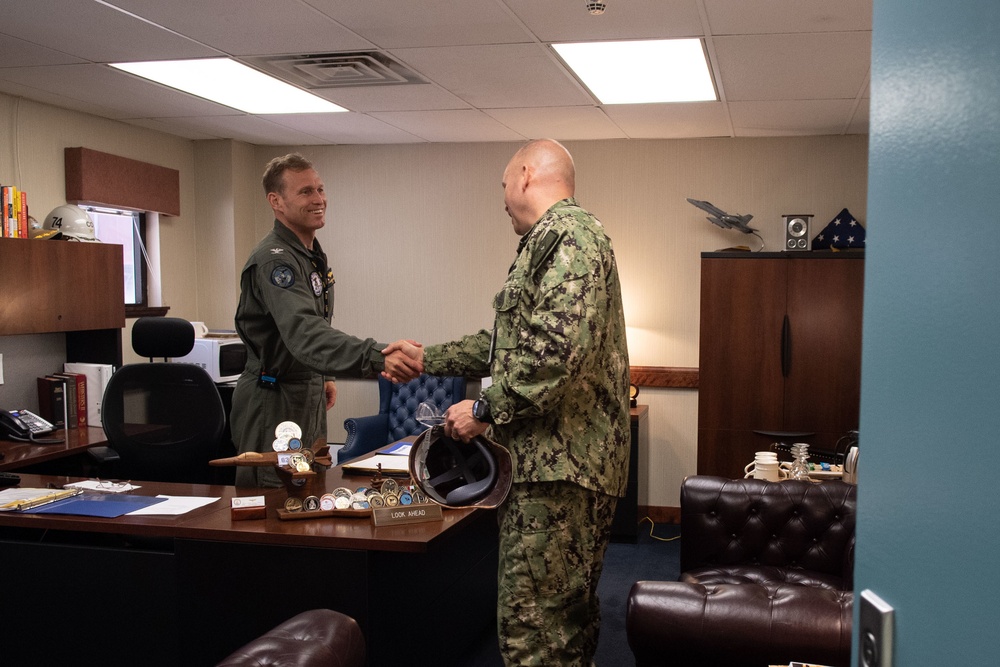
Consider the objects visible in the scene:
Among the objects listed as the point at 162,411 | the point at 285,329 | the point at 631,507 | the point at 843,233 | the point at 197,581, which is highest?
the point at 843,233

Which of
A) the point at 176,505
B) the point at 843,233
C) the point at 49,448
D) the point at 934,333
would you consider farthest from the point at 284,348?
the point at 843,233

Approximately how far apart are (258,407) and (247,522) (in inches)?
26.7

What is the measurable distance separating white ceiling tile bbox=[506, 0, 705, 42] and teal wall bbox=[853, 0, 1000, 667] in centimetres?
235

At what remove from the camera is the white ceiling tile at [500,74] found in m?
3.72

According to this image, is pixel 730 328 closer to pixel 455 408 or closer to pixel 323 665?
pixel 455 408

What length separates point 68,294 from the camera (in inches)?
174

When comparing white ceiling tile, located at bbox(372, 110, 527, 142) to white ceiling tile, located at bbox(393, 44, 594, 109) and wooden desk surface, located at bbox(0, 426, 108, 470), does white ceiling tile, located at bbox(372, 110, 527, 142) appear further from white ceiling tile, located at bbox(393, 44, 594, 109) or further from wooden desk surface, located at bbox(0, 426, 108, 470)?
wooden desk surface, located at bbox(0, 426, 108, 470)

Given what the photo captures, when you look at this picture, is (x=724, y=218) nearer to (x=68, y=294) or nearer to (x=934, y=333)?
(x=68, y=294)

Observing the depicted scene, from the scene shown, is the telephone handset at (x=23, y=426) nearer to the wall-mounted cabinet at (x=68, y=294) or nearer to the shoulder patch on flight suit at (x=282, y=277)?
the wall-mounted cabinet at (x=68, y=294)

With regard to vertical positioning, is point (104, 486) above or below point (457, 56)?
below

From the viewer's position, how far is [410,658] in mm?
2742

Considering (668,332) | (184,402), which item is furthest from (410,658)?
(668,332)

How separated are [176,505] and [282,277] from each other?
805 mm

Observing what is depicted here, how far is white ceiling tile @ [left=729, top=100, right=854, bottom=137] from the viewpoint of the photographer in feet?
15.3
